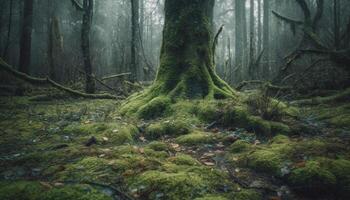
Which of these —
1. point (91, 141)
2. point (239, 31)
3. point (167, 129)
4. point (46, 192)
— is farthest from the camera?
point (239, 31)

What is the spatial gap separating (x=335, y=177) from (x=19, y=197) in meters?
2.99

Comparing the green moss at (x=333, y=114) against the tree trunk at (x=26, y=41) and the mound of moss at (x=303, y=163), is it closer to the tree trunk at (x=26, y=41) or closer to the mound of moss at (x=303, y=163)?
the mound of moss at (x=303, y=163)

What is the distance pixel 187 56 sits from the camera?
21.6 feet

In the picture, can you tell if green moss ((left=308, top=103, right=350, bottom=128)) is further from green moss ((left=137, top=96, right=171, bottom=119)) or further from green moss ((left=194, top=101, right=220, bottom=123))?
green moss ((left=137, top=96, right=171, bottom=119))

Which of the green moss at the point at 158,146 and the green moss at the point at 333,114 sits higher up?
the green moss at the point at 333,114

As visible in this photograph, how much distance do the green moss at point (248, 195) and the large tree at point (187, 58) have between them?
3.66 metres

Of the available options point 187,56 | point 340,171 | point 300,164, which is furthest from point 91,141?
point 340,171

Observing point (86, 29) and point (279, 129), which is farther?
point (86, 29)

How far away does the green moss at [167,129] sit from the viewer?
16.4ft

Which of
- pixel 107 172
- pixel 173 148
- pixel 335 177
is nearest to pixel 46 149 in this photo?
pixel 107 172

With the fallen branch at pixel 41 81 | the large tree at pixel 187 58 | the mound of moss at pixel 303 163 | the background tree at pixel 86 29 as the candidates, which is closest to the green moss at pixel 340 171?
the mound of moss at pixel 303 163

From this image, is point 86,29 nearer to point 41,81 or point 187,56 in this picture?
point 41,81

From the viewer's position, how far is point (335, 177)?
2.84 metres

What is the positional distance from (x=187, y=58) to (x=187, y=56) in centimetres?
5
